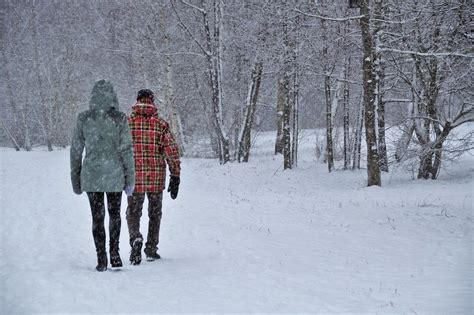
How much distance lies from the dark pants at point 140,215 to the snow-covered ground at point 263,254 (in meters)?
0.35

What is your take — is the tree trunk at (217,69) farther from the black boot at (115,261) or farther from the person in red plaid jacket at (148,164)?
the black boot at (115,261)

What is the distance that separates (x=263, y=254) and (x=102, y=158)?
110 inches

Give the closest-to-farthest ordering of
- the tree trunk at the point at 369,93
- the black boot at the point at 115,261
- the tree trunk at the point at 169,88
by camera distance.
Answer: the black boot at the point at 115,261, the tree trunk at the point at 369,93, the tree trunk at the point at 169,88

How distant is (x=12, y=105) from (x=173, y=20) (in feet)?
69.4

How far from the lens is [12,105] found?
38344mm

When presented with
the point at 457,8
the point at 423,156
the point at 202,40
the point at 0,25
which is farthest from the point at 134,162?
the point at 0,25

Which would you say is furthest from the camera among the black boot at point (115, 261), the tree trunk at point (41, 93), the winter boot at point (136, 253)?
the tree trunk at point (41, 93)

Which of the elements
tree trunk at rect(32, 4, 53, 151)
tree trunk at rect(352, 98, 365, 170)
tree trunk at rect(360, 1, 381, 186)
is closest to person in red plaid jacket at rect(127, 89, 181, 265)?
tree trunk at rect(360, 1, 381, 186)

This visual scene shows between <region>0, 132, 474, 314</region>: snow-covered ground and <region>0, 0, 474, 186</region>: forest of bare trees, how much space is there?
3.01 metres

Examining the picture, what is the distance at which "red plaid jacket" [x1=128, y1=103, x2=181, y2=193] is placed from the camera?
241 inches

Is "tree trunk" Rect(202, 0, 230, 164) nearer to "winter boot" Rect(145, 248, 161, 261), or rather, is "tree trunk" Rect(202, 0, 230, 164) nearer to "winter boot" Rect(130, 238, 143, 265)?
"winter boot" Rect(145, 248, 161, 261)

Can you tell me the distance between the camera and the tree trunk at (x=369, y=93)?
1306cm

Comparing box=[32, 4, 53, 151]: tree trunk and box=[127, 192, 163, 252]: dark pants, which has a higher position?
box=[32, 4, 53, 151]: tree trunk

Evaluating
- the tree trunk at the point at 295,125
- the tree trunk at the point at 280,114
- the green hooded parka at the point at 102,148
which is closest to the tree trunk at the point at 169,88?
the tree trunk at the point at 280,114
